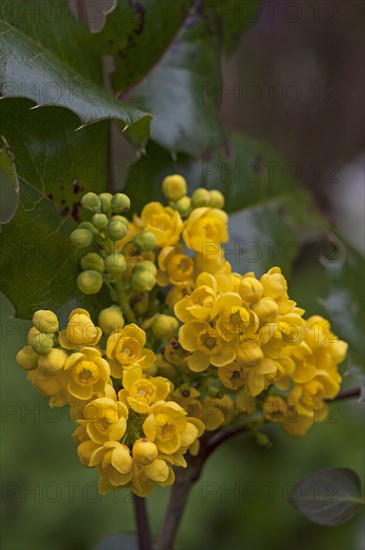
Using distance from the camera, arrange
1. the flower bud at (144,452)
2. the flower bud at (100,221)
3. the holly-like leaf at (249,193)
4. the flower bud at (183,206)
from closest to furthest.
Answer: the flower bud at (144,452)
the flower bud at (100,221)
the flower bud at (183,206)
the holly-like leaf at (249,193)

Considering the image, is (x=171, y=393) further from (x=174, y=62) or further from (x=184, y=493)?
(x=174, y=62)

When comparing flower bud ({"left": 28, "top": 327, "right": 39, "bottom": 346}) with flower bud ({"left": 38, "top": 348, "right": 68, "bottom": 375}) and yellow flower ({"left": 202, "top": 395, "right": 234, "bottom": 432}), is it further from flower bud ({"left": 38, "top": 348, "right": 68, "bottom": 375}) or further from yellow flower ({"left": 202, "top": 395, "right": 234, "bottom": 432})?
yellow flower ({"left": 202, "top": 395, "right": 234, "bottom": 432})

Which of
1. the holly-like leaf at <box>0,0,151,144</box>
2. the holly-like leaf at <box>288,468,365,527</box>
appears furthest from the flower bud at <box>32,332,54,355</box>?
the holly-like leaf at <box>288,468,365,527</box>

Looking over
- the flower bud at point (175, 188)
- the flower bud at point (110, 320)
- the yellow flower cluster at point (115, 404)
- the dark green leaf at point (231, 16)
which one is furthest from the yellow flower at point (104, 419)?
the dark green leaf at point (231, 16)

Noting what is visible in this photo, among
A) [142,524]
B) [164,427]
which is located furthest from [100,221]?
[142,524]

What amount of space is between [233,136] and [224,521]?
1273 mm

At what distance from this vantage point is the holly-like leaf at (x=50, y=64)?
0.76 metres

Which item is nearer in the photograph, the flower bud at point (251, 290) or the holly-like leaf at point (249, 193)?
the flower bud at point (251, 290)

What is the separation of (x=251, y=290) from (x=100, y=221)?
18cm

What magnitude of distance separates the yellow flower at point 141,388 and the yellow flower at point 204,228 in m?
0.18

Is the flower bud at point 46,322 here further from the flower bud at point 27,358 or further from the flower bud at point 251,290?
the flower bud at point 251,290

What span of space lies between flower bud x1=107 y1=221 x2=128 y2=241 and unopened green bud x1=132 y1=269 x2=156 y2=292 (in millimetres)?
45

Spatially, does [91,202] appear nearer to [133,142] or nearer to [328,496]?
[133,142]

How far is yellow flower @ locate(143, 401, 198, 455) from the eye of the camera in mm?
699
